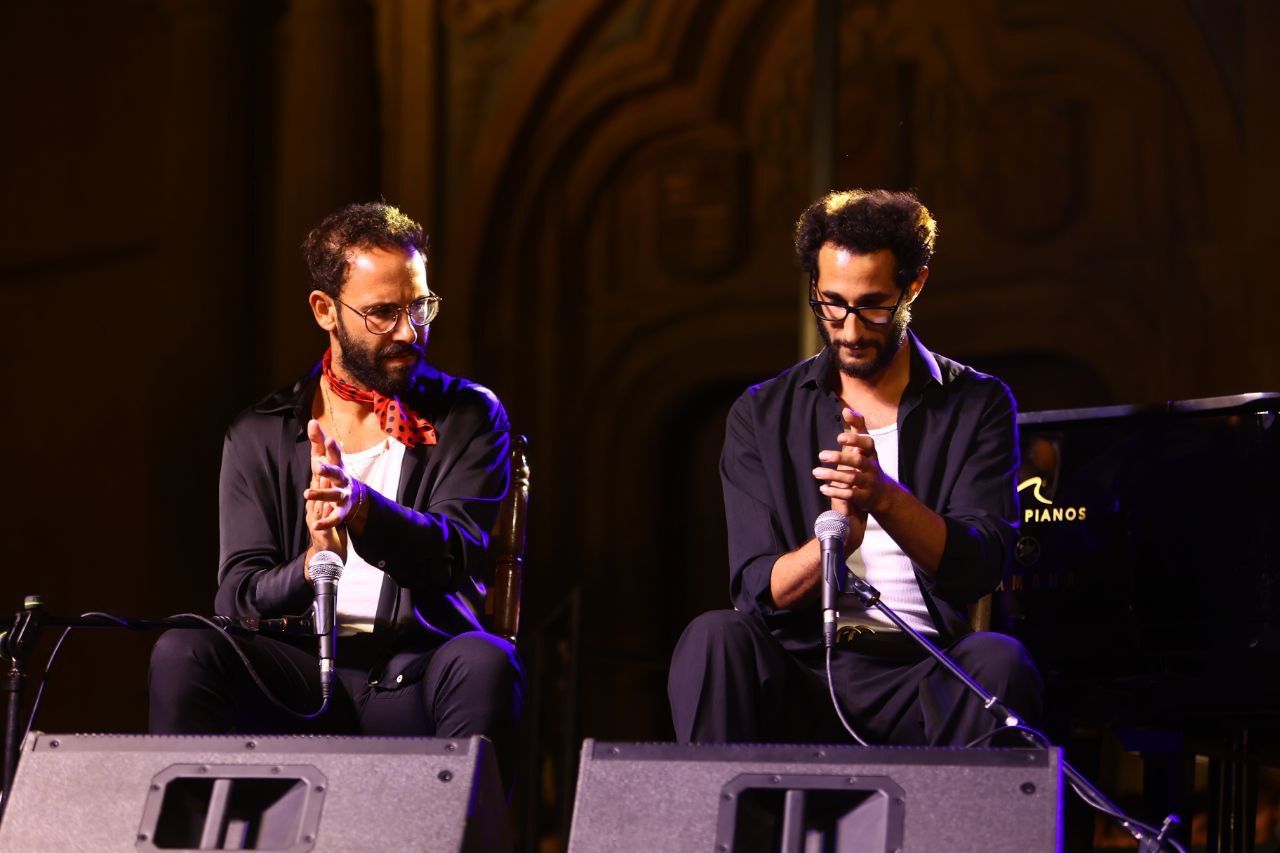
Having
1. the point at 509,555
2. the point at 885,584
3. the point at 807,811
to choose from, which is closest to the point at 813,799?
the point at 807,811

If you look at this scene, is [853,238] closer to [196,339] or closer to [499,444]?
[499,444]

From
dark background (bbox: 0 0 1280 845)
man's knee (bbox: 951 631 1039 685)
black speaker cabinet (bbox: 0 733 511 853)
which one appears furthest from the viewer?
dark background (bbox: 0 0 1280 845)

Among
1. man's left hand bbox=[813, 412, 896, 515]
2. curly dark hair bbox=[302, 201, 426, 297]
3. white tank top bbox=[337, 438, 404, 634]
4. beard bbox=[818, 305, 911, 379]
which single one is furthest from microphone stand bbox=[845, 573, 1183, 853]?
curly dark hair bbox=[302, 201, 426, 297]

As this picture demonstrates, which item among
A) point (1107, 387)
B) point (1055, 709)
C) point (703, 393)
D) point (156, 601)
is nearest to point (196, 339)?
point (156, 601)

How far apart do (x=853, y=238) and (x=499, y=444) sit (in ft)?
2.46

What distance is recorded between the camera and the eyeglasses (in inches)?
102

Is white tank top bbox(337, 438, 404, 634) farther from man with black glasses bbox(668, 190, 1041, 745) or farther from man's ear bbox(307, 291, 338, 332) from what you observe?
man with black glasses bbox(668, 190, 1041, 745)

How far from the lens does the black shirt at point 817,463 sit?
8.23 ft

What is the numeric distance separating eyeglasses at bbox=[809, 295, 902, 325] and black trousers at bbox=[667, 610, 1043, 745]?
1.65 feet

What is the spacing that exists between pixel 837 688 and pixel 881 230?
0.73 meters

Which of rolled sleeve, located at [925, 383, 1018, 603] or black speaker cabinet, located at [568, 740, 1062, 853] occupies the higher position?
rolled sleeve, located at [925, 383, 1018, 603]

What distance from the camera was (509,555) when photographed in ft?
9.95

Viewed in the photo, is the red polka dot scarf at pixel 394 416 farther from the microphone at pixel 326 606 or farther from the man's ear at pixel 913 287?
the man's ear at pixel 913 287

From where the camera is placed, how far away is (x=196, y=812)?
2033 mm
